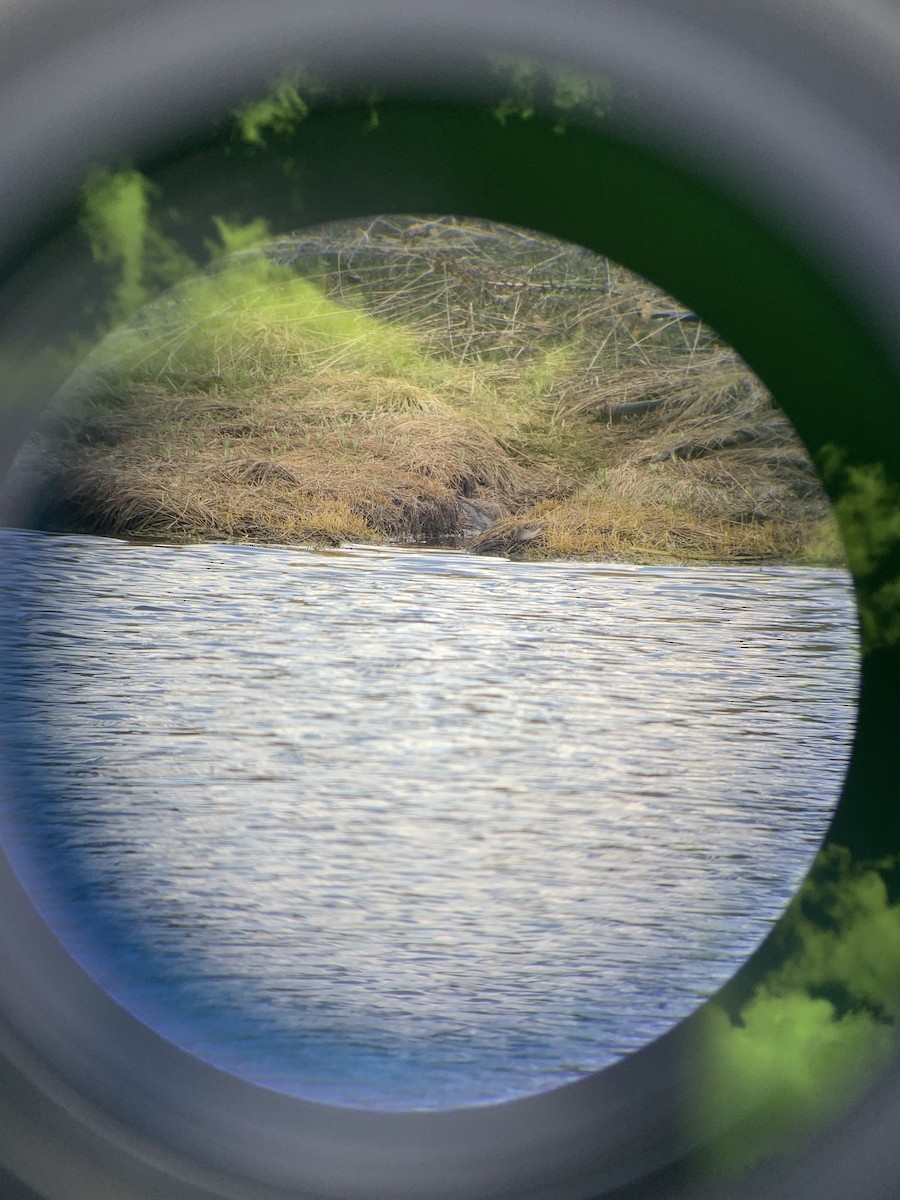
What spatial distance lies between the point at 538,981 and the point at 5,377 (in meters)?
0.70

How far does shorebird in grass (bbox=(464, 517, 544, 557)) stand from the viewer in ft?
3.49

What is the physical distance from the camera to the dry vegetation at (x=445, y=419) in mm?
949

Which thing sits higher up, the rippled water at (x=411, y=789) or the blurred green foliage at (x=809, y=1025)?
the rippled water at (x=411, y=789)

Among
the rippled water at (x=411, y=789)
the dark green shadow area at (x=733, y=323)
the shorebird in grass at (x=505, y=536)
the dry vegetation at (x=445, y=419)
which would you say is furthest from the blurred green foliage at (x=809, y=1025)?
the shorebird in grass at (x=505, y=536)

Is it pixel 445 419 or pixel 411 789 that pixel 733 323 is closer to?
pixel 445 419

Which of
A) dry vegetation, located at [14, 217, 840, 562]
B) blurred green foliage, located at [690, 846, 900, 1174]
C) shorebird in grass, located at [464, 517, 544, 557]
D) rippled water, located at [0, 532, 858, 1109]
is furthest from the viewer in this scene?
shorebird in grass, located at [464, 517, 544, 557]

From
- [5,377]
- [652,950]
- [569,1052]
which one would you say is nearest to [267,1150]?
[569,1052]

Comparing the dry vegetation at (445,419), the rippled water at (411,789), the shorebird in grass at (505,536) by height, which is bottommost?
the rippled water at (411,789)

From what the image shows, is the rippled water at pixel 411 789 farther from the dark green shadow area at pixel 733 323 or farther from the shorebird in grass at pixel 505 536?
the dark green shadow area at pixel 733 323

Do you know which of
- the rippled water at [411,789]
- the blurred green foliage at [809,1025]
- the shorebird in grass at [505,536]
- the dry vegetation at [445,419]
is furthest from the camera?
the shorebird in grass at [505,536]

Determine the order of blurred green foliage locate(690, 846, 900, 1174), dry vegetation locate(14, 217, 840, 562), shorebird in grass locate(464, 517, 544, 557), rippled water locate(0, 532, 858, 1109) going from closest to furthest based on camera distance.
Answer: blurred green foliage locate(690, 846, 900, 1174) < rippled water locate(0, 532, 858, 1109) < dry vegetation locate(14, 217, 840, 562) < shorebird in grass locate(464, 517, 544, 557)

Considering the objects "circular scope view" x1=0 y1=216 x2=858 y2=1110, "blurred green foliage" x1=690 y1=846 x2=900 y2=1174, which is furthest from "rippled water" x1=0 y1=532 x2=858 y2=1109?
"blurred green foliage" x1=690 y1=846 x2=900 y2=1174

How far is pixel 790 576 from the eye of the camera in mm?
1014

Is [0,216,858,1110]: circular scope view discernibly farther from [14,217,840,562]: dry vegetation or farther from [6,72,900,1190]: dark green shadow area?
[6,72,900,1190]: dark green shadow area
